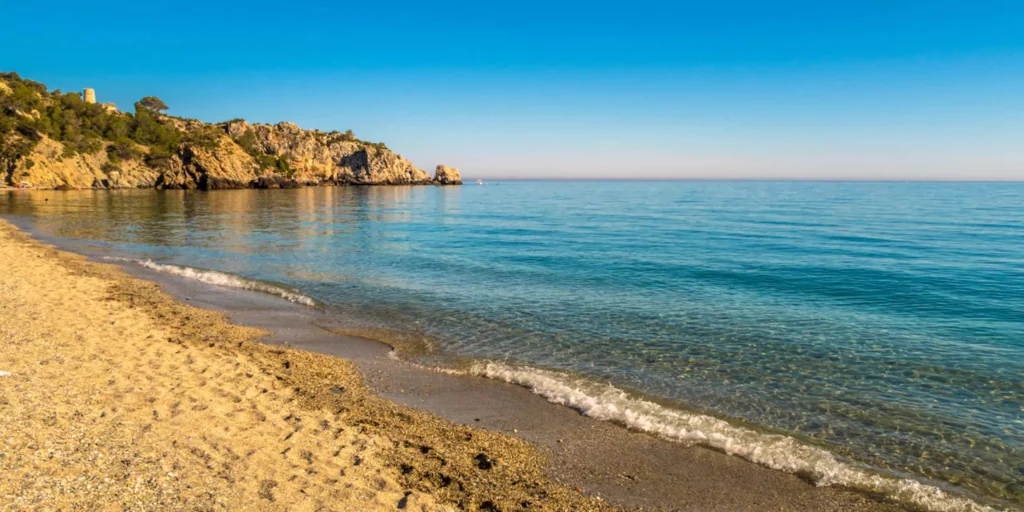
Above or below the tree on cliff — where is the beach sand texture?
below

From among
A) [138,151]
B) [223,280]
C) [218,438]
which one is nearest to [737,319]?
[218,438]

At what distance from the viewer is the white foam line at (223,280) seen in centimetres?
1753

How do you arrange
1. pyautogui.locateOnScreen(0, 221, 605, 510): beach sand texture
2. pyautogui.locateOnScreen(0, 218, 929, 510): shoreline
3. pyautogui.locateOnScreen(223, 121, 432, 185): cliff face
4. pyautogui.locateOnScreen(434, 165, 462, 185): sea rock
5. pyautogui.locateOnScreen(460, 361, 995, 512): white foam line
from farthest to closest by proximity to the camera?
pyautogui.locateOnScreen(434, 165, 462, 185): sea rock → pyautogui.locateOnScreen(223, 121, 432, 185): cliff face → pyautogui.locateOnScreen(460, 361, 995, 512): white foam line → pyautogui.locateOnScreen(0, 218, 929, 510): shoreline → pyautogui.locateOnScreen(0, 221, 605, 510): beach sand texture

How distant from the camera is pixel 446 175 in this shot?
604 feet

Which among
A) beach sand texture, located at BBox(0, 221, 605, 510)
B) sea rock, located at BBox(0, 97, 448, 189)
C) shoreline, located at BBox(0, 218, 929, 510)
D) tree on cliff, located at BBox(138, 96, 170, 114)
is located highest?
tree on cliff, located at BBox(138, 96, 170, 114)

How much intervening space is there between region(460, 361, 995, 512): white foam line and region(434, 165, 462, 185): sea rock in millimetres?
177055

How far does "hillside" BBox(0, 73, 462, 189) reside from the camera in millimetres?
93250

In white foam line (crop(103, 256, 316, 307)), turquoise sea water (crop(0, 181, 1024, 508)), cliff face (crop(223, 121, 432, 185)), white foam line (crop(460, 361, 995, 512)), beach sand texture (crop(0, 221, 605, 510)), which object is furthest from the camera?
cliff face (crop(223, 121, 432, 185))

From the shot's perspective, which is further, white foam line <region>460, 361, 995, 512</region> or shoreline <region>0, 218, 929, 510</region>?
white foam line <region>460, 361, 995, 512</region>

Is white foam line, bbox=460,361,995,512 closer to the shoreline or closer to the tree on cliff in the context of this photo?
the shoreline

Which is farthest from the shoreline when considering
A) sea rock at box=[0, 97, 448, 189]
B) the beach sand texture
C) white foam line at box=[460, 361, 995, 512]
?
Result: sea rock at box=[0, 97, 448, 189]

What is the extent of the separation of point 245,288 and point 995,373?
21572 millimetres

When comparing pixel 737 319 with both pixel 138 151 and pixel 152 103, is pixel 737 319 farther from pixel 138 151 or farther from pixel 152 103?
pixel 152 103

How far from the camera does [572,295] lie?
710 inches
